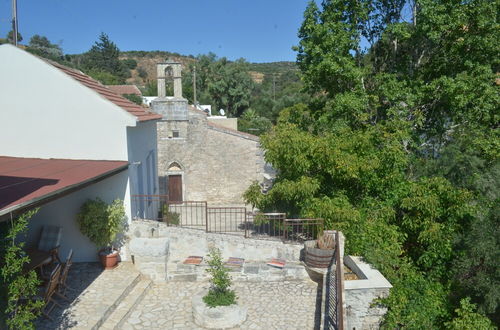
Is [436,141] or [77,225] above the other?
[436,141]

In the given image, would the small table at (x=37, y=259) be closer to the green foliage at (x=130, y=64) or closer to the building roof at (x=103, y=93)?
the building roof at (x=103, y=93)

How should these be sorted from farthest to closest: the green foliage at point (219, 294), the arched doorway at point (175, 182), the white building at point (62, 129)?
the arched doorway at point (175, 182) → the white building at point (62, 129) → the green foliage at point (219, 294)

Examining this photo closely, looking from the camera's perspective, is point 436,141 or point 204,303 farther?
point 436,141

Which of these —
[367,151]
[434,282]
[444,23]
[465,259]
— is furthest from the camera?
[444,23]

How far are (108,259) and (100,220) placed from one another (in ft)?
3.47

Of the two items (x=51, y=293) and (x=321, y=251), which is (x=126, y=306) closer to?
(x=51, y=293)

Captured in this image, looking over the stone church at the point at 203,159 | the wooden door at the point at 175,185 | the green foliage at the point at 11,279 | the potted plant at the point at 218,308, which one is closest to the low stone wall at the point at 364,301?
the potted plant at the point at 218,308

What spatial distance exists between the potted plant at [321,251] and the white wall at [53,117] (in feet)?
17.7

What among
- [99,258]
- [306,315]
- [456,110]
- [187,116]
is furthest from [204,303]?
[187,116]

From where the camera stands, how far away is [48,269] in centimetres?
926

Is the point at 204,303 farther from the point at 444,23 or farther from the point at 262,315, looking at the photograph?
the point at 444,23

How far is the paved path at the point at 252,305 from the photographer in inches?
325

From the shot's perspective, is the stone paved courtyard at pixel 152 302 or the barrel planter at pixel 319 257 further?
the barrel planter at pixel 319 257

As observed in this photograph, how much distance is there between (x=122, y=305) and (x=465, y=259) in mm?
8311
